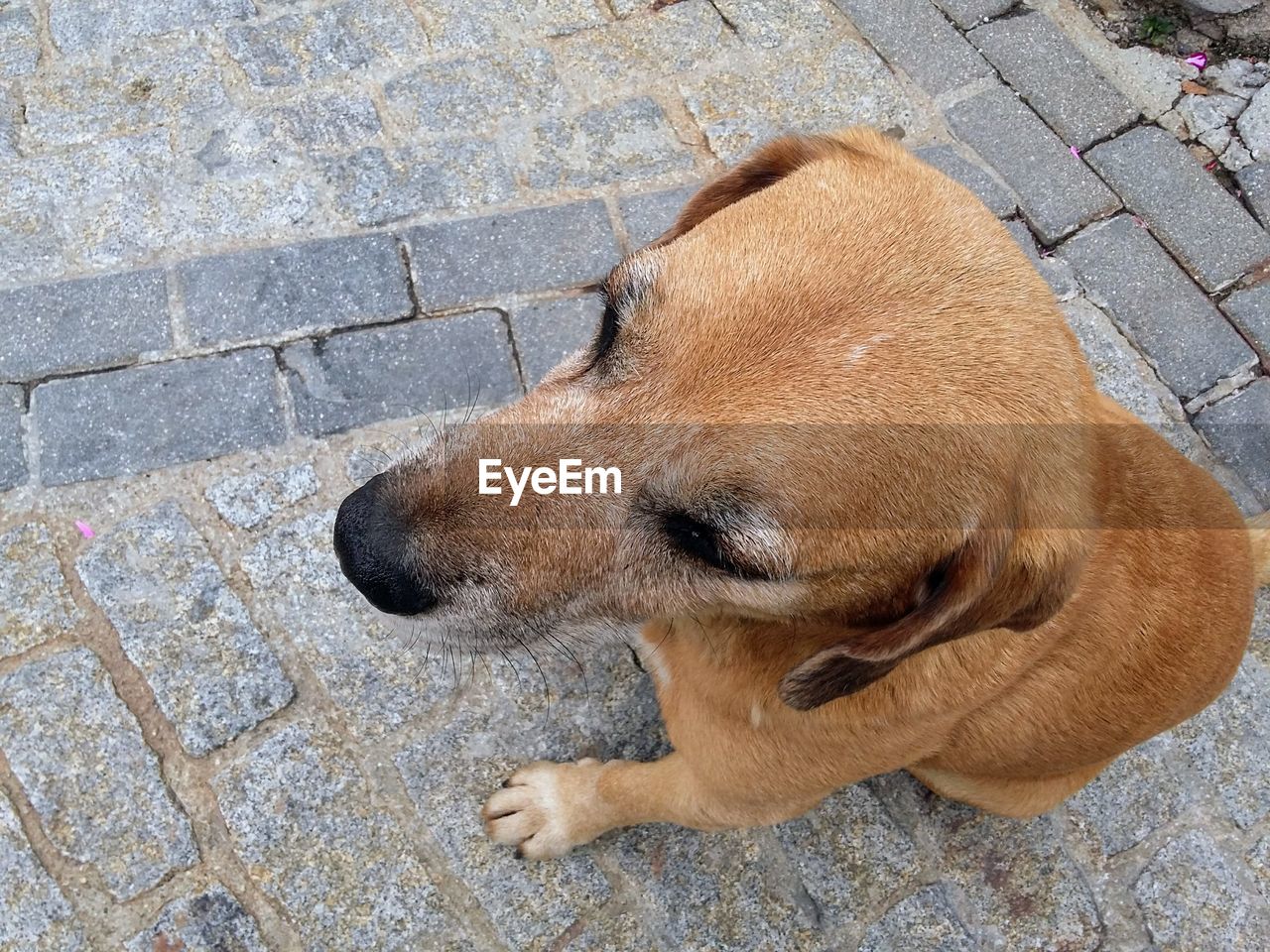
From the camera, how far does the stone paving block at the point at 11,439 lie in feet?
12.0

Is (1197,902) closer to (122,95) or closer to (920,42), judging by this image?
(920,42)

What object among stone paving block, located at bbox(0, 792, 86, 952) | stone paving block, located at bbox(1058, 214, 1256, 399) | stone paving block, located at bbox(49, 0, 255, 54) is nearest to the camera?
stone paving block, located at bbox(0, 792, 86, 952)

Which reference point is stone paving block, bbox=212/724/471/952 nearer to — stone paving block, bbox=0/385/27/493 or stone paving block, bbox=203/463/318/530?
stone paving block, bbox=203/463/318/530

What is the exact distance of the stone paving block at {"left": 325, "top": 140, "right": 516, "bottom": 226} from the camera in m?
4.36

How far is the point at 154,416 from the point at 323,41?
83.5 inches

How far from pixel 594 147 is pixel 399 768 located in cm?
291

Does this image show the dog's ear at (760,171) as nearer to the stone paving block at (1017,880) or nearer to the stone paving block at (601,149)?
the stone paving block at (601,149)

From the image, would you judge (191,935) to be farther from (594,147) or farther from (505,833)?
(594,147)

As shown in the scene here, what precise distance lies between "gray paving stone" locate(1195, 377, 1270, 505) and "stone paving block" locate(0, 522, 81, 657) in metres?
4.63

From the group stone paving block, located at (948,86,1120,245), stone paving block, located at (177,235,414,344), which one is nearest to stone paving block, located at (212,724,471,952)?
stone paving block, located at (177,235,414,344)

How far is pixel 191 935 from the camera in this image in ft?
10.3

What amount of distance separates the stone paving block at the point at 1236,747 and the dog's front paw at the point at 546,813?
7.41 feet

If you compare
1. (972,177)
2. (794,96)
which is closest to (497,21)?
(794,96)

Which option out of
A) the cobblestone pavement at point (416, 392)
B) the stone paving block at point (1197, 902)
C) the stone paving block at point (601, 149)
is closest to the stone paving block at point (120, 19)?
the cobblestone pavement at point (416, 392)
